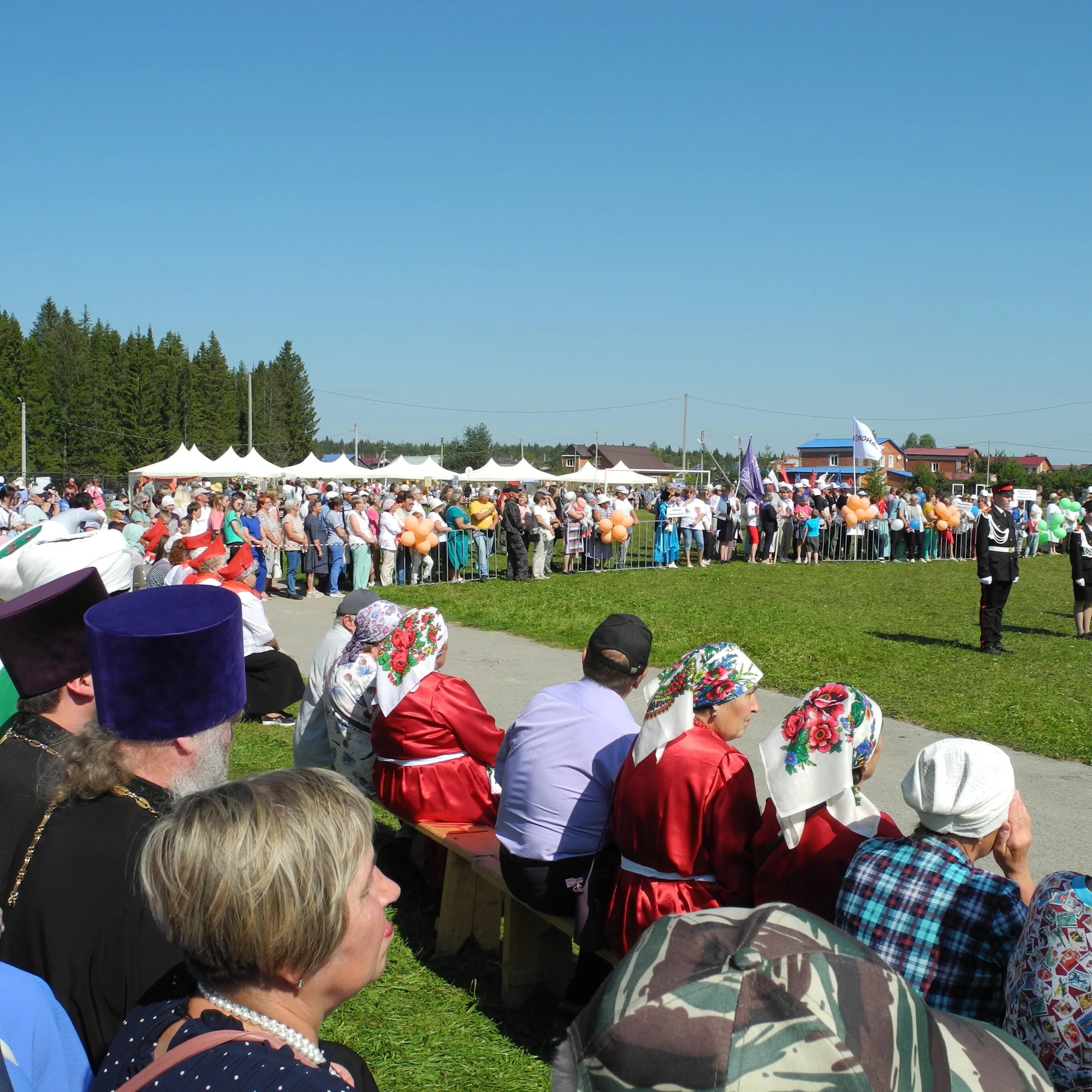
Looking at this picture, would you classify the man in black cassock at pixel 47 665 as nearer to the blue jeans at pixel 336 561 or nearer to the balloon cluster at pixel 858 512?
the blue jeans at pixel 336 561

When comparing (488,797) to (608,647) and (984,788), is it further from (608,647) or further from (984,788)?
(984,788)

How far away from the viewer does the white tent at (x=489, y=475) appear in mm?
45938

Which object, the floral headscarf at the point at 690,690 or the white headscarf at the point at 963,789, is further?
the floral headscarf at the point at 690,690

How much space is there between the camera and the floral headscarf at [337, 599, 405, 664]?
543 cm

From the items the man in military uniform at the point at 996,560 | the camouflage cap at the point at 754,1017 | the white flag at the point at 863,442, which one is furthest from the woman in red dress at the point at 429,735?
the white flag at the point at 863,442

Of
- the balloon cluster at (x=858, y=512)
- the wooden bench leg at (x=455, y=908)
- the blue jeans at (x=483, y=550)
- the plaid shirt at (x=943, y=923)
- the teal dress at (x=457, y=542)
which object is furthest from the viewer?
the balloon cluster at (x=858, y=512)

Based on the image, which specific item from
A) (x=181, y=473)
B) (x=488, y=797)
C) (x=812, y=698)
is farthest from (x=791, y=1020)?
(x=181, y=473)

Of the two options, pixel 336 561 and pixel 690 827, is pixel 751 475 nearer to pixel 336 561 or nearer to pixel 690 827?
pixel 336 561

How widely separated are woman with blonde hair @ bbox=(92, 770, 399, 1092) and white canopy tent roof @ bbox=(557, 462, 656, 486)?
1583 inches

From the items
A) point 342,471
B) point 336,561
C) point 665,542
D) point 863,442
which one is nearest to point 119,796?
point 336,561

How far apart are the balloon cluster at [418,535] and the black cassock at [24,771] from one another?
15900 mm

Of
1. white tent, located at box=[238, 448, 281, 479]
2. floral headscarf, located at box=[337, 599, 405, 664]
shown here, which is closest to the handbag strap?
floral headscarf, located at box=[337, 599, 405, 664]

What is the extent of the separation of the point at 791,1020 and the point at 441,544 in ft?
64.5

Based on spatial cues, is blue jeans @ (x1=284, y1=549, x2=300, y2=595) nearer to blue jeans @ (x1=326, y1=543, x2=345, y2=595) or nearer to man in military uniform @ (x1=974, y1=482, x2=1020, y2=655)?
blue jeans @ (x1=326, y1=543, x2=345, y2=595)
